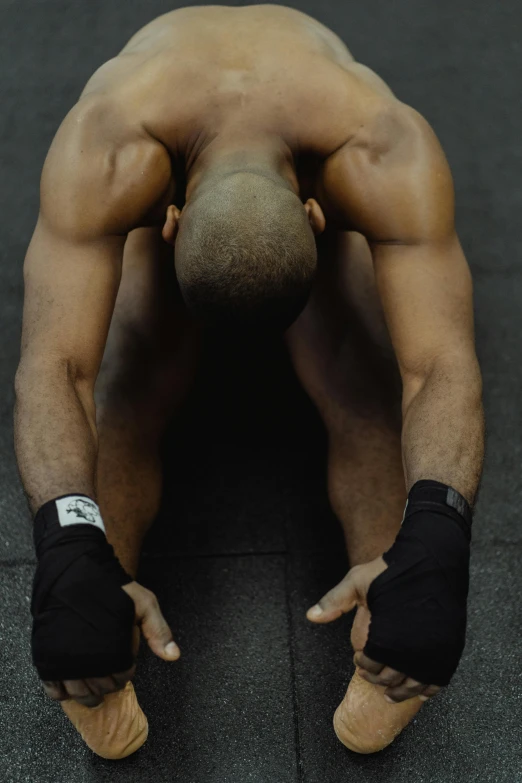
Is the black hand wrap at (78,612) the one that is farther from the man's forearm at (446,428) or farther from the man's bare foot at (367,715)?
the man's forearm at (446,428)

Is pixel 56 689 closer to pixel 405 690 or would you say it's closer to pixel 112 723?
pixel 112 723

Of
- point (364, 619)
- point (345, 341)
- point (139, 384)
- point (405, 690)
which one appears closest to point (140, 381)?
point (139, 384)

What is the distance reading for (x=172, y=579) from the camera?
1.58m

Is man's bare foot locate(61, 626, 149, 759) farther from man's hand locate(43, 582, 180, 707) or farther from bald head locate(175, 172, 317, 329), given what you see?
bald head locate(175, 172, 317, 329)

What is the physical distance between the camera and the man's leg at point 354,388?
156 centimetres

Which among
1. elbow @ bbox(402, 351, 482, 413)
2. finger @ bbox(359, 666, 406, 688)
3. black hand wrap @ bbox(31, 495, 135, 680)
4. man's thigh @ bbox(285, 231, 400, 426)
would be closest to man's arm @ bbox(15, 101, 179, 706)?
black hand wrap @ bbox(31, 495, 135, 680)

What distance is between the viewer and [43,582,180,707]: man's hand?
115cm

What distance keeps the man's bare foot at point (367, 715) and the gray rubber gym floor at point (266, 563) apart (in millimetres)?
65

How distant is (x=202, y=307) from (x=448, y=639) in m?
0.58

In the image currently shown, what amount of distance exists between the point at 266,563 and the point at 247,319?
528 millimetres

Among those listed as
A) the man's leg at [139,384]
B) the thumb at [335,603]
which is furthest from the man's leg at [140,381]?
the thumb at [335,603]

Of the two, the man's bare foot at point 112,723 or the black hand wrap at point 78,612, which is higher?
the black hand wrap at point 78,612

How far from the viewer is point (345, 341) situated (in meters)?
1.71

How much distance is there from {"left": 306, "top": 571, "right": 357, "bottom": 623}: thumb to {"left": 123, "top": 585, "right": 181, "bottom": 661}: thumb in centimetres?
20
